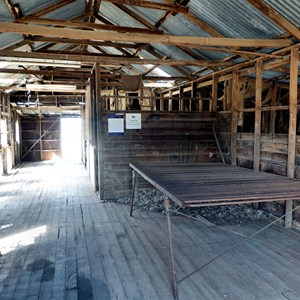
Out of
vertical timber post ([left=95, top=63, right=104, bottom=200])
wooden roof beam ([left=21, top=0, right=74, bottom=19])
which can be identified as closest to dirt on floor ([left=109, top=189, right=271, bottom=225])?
vertical timber post ([left=95, top=63, right=104, bottom=200])

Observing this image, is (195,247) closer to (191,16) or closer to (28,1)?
(191,16)

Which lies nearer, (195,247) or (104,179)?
(195,247)

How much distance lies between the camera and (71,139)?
14352mm

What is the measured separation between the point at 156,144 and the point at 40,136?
8825 millimetres

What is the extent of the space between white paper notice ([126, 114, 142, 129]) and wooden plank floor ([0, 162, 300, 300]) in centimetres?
168

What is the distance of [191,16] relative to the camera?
4652 millimetres

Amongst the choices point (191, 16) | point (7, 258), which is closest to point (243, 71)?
point (191, 16)

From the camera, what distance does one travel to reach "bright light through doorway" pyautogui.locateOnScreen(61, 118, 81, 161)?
45.9ft

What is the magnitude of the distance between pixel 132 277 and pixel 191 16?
12.9 feet

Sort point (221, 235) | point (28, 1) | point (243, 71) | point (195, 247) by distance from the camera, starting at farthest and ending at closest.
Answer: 1. point (243, 71)
2. point (28, 1)
3. point (221, 235)
4. point (195, 247)

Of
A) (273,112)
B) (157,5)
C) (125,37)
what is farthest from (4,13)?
(273,112)

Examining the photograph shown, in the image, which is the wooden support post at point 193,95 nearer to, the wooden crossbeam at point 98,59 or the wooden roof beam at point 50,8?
the wooden crossbeam at point 98,59

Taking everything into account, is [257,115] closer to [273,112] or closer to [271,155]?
[271,155]

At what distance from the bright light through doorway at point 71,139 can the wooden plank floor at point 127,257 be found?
8829mm
